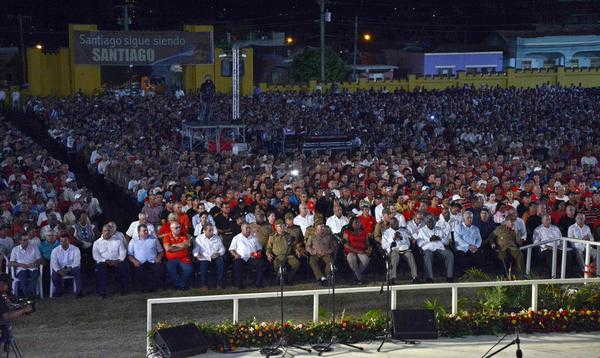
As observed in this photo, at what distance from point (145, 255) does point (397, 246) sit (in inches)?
156

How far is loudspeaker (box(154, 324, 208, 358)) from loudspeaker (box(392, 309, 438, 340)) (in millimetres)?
2233

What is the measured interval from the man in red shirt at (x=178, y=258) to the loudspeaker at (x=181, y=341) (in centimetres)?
382

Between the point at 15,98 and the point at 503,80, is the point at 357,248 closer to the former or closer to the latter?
the point at 15,98

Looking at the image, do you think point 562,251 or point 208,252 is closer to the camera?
point 208,252

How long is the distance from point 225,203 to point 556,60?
163 feet

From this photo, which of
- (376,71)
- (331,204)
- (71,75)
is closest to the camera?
(331,204)

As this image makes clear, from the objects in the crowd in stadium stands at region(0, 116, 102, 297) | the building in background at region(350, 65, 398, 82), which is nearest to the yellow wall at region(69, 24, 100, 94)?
the building in background at region(350, 65, 398, 82)

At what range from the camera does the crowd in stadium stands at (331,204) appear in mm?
14461

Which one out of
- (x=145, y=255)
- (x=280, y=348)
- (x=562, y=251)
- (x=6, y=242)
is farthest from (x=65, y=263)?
(x=562, y=251)

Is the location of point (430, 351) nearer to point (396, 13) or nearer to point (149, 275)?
point (149, 275)

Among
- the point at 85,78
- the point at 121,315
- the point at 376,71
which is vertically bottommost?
the point at 121,315

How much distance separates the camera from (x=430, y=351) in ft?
34.9

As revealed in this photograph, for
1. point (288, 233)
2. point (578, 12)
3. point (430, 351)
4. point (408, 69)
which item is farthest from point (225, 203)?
point (578, 12)

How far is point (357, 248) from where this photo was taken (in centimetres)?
1487
